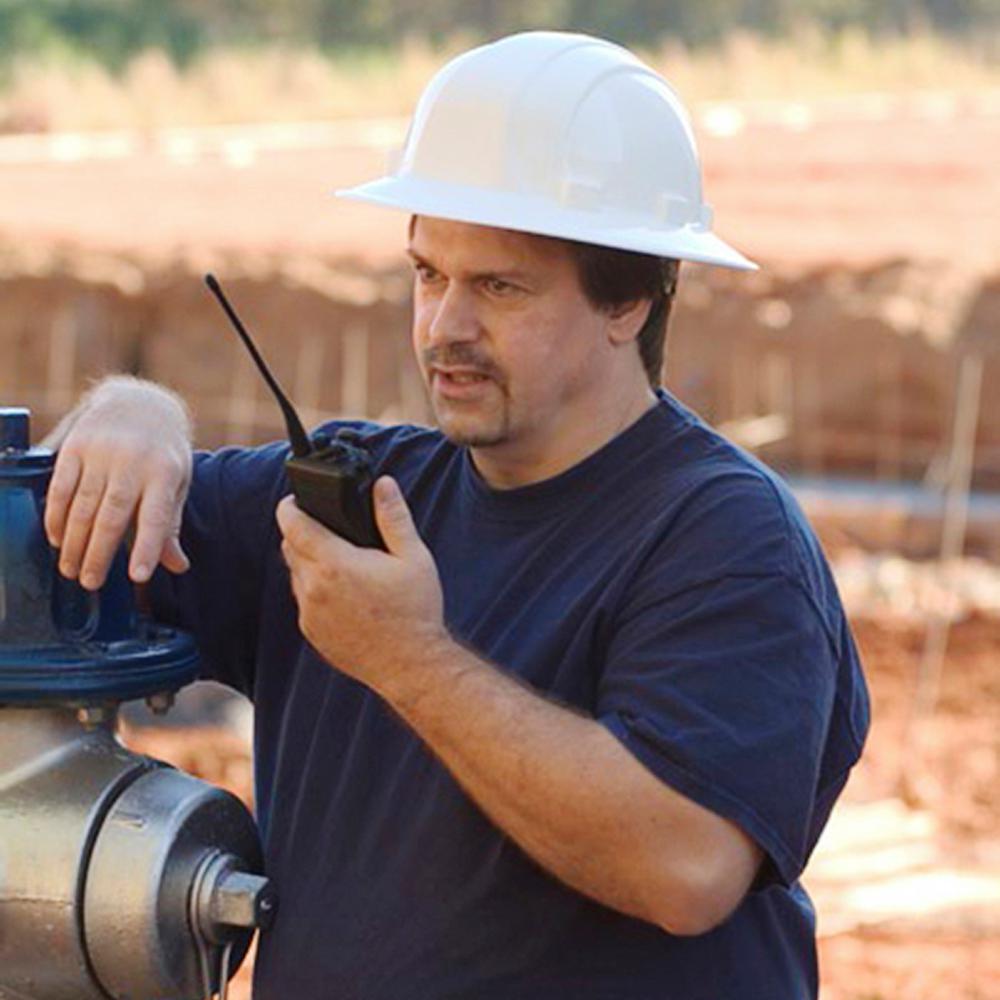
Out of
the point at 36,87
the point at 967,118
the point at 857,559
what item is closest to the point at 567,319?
the point at 857,559

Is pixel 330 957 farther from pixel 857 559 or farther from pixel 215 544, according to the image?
pixel 857 559

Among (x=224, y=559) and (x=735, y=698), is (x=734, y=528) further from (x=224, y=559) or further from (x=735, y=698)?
(x=224, y=559)

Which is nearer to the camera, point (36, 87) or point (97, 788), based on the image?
point (97, 788)

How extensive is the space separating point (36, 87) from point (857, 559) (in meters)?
13.5

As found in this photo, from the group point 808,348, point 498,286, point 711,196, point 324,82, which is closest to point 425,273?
point 498,286

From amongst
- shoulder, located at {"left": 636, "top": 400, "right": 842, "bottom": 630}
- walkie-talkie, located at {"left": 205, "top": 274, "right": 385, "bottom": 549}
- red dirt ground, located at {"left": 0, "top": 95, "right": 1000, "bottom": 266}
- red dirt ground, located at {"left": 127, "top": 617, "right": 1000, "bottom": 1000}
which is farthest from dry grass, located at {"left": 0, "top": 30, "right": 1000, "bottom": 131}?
walkie-talkie, located at {"left": 205, "top": 274, "right": 385, "bottom": 549}

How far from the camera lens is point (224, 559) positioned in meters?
2.98

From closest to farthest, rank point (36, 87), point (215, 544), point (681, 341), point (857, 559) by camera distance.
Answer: point (215, 544), point (857, 559), point (681, 341), point (36, 87)

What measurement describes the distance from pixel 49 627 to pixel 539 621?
520mm

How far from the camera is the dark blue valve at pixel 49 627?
8.42 feet

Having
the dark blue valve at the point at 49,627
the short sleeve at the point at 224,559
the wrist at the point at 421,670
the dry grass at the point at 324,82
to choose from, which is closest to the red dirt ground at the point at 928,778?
the short sleeve at the point at 224,559

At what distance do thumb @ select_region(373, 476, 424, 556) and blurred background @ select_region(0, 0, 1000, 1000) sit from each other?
3.41 m

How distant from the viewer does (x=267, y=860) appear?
9.08ft

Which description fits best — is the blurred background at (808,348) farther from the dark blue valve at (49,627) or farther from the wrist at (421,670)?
the wrist at (421,670)
